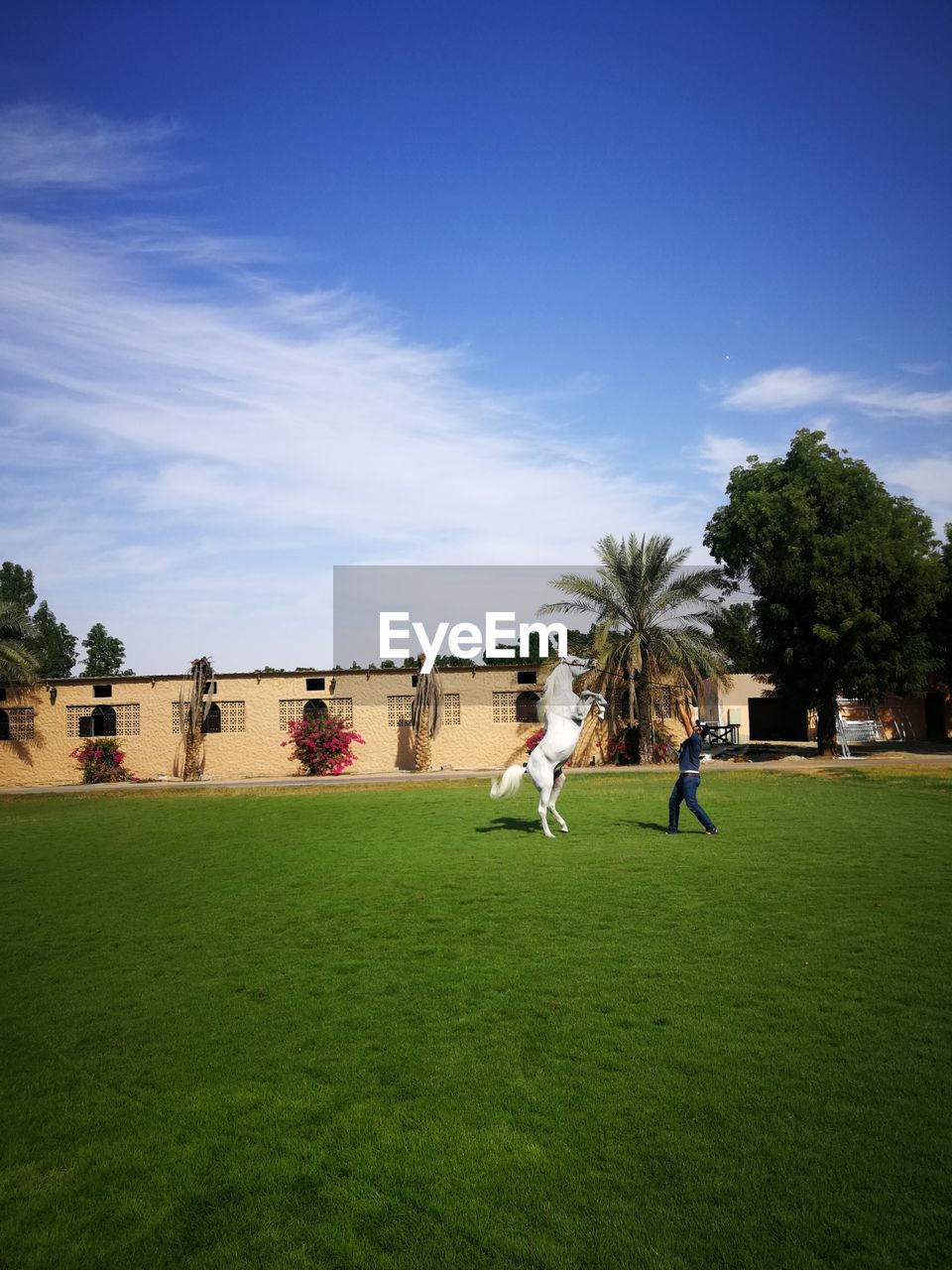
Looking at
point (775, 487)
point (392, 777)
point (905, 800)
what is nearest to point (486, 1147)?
point (905, 800)

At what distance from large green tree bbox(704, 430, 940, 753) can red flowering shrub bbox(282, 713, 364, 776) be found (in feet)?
55.4

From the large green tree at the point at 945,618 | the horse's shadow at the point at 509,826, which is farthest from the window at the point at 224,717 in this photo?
the large green tree at the point at 945,618

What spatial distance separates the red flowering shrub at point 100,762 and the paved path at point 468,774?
3.30ft

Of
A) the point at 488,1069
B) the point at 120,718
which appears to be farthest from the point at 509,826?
the point at 120,718

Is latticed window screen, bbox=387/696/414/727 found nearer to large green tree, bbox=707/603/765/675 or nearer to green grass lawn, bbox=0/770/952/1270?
large green tree, bbox=707/603/765/675

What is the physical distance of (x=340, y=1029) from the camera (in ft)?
21.0

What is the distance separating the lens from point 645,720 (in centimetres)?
3275

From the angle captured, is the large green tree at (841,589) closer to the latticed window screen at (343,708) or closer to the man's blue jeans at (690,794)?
the latticed window screen at (343,708)

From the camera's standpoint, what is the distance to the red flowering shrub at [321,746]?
112 feet

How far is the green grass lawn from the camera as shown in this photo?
400 centimetres

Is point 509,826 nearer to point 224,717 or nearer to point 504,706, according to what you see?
point 504,706

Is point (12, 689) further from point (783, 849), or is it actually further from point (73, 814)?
point (783, 849)

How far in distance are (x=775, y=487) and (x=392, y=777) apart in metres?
24.4

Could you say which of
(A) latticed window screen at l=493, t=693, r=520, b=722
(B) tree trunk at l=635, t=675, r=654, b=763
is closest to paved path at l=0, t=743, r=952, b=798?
(B) tree trunk at l=635, t=675, r=654, b=763
